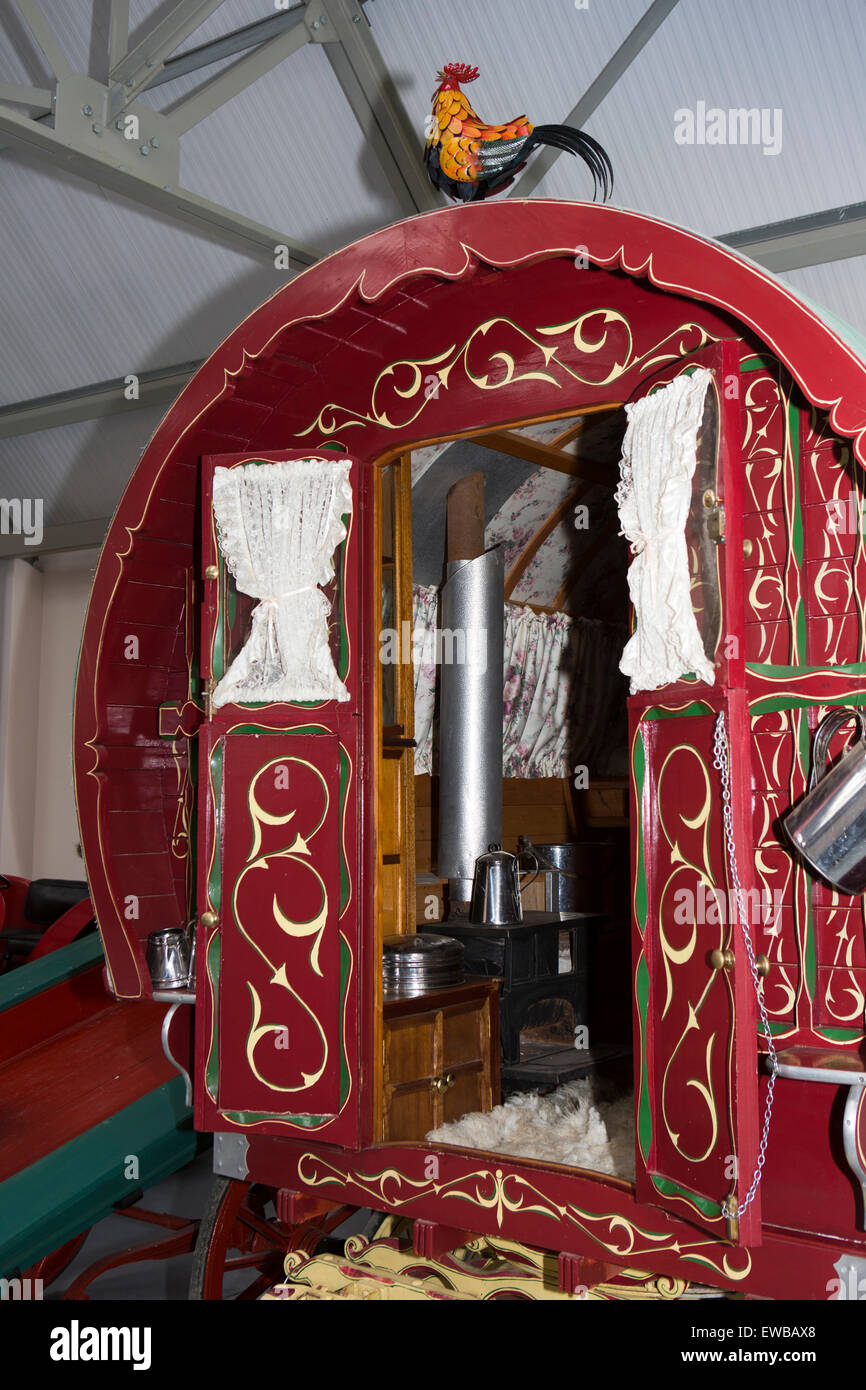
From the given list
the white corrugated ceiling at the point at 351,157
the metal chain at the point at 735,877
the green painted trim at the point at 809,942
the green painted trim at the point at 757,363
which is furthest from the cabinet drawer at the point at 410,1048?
the white corrugated ceiling at the point at 351,157

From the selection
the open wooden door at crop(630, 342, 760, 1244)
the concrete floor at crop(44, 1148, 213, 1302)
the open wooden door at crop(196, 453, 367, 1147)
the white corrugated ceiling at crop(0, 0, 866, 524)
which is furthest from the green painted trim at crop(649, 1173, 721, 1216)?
the white corrugated ceiling at crop(0, 0, 866, 524)

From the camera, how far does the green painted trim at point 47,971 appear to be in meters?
5.42

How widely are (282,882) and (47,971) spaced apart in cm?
231

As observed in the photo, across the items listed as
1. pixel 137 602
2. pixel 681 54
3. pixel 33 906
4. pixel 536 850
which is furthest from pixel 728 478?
pixel 33 906

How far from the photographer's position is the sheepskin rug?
3.95m

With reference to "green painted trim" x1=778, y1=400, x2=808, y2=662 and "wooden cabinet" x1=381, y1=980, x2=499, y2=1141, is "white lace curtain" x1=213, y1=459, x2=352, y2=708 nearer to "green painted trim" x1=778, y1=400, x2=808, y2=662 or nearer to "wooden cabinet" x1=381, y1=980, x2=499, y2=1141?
"wooden cabinet" x1=381, y1=980, x2=499, y2=1141

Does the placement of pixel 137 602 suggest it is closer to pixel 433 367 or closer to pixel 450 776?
pixel 433 367

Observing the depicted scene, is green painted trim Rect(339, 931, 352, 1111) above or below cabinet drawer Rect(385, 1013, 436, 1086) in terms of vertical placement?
above

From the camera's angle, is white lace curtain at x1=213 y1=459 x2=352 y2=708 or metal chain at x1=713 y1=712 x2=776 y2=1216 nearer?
metal chain at x1=713 y1=712 x2=776 y2=1216

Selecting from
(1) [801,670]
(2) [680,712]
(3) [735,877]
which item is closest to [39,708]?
(2) [680,712]

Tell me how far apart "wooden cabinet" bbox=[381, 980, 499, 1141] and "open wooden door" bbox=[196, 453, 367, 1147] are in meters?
0.36

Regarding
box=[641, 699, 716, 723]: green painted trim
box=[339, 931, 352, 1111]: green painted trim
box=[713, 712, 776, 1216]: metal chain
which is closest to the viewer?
box=[713, 712, 776, 1216]: metal chain

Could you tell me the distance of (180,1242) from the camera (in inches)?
194

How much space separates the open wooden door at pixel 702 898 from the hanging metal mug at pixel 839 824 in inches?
6.8
